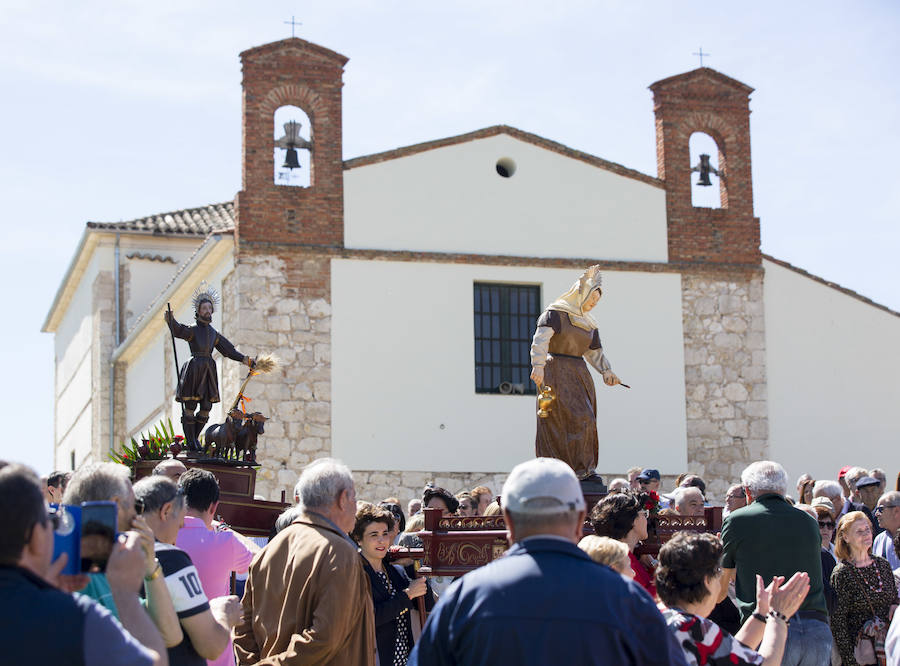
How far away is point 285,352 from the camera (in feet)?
64.2

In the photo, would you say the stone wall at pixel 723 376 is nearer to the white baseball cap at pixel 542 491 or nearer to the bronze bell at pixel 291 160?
the bronze bell at pixel 291 160

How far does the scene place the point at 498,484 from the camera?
19969 millimetres

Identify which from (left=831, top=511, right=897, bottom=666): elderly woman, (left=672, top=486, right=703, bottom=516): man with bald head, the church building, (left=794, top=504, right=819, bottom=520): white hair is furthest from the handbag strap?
the church building

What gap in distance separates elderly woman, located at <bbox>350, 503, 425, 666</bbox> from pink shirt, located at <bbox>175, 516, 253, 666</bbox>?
98 centimetres

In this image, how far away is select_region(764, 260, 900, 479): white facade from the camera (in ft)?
70.5

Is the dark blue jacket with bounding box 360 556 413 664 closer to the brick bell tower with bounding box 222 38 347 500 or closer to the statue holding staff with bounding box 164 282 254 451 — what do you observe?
the statue holding staff with bounding box 164 282 254 451

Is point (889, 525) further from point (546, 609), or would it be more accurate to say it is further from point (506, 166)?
point (506, 166)

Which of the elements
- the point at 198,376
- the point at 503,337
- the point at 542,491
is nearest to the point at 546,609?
the point at 542,491

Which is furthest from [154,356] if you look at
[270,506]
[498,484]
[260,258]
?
[270,506]

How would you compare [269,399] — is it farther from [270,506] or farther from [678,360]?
[270,506]

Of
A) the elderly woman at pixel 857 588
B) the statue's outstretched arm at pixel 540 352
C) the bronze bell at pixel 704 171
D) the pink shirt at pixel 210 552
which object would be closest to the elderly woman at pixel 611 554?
the pink shirt at pixel 210 552

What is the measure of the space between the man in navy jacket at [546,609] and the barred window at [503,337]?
16104 millimetres

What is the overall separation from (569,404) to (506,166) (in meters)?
10.7

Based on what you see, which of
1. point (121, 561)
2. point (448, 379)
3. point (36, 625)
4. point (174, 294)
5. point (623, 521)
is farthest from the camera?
point (174, 294)
